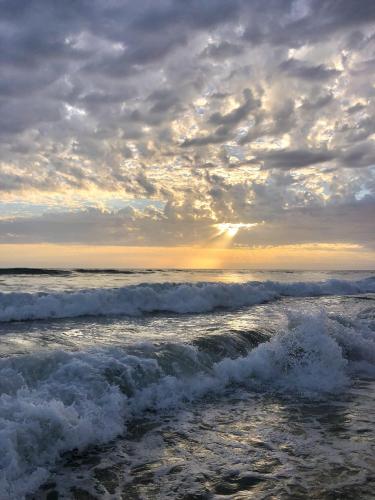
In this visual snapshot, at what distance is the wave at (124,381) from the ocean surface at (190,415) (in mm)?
22

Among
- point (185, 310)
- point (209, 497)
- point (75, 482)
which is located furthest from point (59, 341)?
point (185, 310)

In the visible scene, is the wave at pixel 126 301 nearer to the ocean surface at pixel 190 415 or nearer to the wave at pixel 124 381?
the ocean surface at pixel 190 415

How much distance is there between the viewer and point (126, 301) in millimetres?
21141

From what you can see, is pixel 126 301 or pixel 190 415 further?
pixel 126 301

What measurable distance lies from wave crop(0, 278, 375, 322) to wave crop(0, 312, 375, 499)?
9.22m

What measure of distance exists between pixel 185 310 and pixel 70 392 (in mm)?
14532

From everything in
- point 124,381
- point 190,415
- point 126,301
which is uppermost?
point 126,301

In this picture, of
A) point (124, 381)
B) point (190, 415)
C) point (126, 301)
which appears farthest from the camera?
point (126, 301)

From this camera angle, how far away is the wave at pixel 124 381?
5242 mm

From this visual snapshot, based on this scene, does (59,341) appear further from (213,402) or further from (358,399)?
(358,399)

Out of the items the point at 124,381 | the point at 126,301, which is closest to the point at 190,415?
the point at 124,381

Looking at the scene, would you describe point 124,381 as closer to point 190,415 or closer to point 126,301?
point 190,415

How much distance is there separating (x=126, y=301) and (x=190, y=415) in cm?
1450

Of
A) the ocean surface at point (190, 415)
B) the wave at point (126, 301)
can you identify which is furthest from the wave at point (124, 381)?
the wave at point (126, 301)
